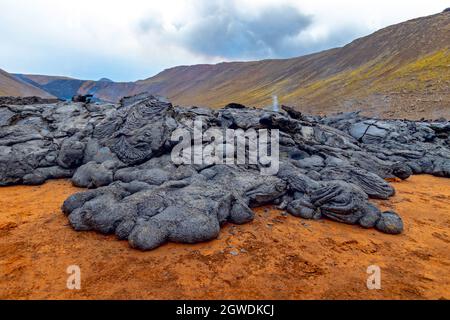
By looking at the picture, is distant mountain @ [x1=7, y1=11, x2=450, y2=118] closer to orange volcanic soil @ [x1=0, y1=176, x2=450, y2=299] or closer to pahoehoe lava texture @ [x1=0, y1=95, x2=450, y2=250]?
pahoehoe lava texture @ [x1=0, y1=95, x2=450, y2=250]

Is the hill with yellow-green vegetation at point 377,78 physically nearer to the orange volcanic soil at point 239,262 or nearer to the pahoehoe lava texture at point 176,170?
the pahoehoe lava texture at point 176,170

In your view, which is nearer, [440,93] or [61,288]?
[61,288]

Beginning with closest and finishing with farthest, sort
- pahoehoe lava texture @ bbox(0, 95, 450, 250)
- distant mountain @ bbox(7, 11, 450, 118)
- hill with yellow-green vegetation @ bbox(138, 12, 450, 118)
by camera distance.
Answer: pahoehoe lava texture @ bbox(0, 95, 450, 250)
hill with yellow-green vegetation @ bbox(138, 12, 450, 118)
distant mountain @ bbox(7, 11, 450, 118)

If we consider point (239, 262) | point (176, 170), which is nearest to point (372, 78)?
point (176, 170)

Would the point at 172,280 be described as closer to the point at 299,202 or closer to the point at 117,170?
the point at 299,202

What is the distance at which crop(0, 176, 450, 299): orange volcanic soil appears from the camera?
3715 millimetres

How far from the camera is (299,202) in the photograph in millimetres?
6547

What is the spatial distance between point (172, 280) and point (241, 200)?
267 cm

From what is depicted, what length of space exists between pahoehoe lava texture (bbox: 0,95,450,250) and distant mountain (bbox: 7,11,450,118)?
19.8 meters

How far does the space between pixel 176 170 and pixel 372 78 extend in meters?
44.0

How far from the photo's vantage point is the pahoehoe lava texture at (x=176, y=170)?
214 inches

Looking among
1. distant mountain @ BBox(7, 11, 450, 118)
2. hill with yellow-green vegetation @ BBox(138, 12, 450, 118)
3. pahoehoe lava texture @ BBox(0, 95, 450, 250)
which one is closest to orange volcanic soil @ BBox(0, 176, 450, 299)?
pahoehoe lava texture @ BBox(0, 95, 450, 250)

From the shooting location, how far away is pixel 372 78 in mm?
42531
